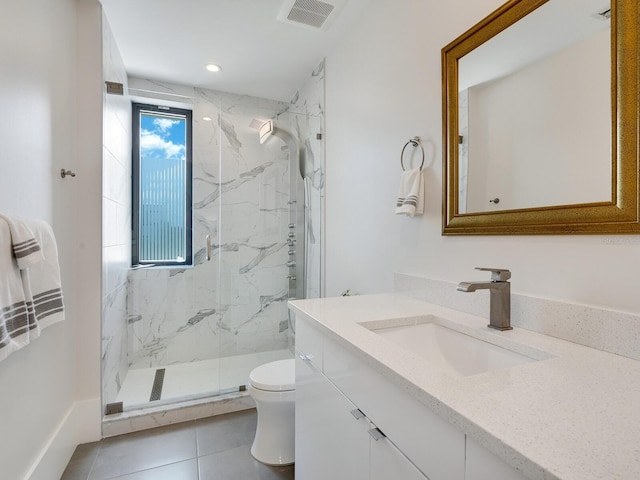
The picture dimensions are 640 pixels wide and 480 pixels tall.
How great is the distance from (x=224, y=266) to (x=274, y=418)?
4.30 ft

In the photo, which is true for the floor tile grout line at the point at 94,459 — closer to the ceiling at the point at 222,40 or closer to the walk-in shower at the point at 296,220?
the walk-in shower at the point at 296,220

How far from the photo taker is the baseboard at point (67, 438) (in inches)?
55.4

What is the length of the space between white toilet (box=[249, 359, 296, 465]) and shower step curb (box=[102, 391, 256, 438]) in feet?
1.62

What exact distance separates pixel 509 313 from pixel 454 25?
3.69 ft

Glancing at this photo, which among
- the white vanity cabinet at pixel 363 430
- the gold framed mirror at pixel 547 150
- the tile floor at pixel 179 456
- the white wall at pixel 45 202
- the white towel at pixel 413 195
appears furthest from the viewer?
the tile floor at pixel 179 456

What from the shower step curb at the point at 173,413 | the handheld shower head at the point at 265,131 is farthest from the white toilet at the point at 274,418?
the handheld shower head at the point at 265,131

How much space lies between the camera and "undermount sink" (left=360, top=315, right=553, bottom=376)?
2.95 ft

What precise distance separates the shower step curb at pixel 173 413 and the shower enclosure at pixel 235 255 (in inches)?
15.4

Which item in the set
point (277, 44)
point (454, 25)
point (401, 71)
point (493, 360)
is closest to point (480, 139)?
point (454, 25)

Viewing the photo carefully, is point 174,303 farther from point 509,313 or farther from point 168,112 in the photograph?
point 509,313

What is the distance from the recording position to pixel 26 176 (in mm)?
1295

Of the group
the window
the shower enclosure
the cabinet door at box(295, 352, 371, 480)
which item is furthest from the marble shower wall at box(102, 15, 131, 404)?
the cabinet door at box(295, 352, 371, 480)

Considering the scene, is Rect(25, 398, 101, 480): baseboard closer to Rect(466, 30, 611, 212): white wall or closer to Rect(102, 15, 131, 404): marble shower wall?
Rect(102, 15, 131, 404): marble shower wall

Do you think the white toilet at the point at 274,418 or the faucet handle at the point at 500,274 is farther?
the white toilet at the point at 274,418
